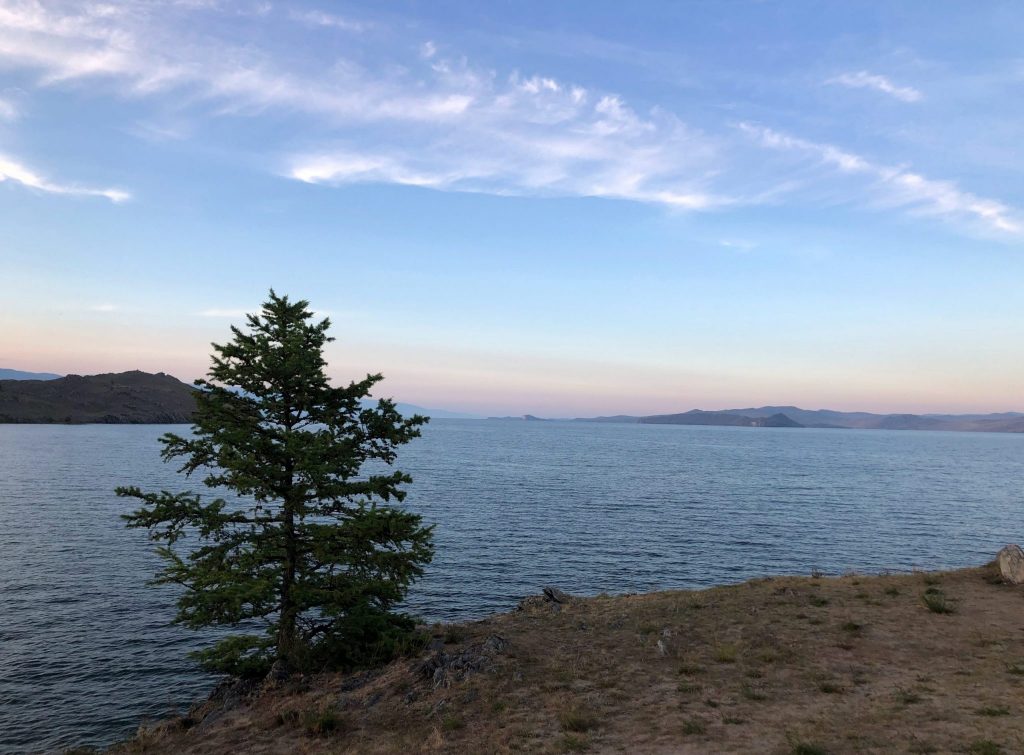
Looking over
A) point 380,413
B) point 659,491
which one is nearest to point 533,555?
point 380,413

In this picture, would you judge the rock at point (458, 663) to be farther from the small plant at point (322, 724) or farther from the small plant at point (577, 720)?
the small plant at point (577, 720)

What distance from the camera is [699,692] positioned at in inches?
687

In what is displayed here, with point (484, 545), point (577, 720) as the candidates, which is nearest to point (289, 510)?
point (577, 720)

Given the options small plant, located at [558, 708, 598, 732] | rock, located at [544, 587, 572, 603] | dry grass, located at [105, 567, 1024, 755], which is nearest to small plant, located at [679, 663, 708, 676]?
dry grass, located at [105, 567, 1024, 755]

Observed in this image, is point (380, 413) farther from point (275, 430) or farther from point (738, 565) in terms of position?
point (738, 565)

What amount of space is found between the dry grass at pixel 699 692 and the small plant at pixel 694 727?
0.04m

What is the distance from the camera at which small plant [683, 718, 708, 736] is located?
1475 cm

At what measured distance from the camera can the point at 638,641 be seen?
22.7 m

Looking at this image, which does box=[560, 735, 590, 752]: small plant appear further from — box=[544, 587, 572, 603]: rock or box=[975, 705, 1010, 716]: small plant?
box=[544, 587, 572, 603]: rock

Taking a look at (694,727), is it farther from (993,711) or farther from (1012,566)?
(1012,566)

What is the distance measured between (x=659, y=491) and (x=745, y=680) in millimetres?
77458

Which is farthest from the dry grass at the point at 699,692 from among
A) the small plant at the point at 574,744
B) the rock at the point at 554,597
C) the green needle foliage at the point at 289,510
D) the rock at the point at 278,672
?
the rock at the point at 554,597

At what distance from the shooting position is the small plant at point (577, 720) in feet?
51.1

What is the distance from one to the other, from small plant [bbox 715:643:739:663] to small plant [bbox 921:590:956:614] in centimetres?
970
